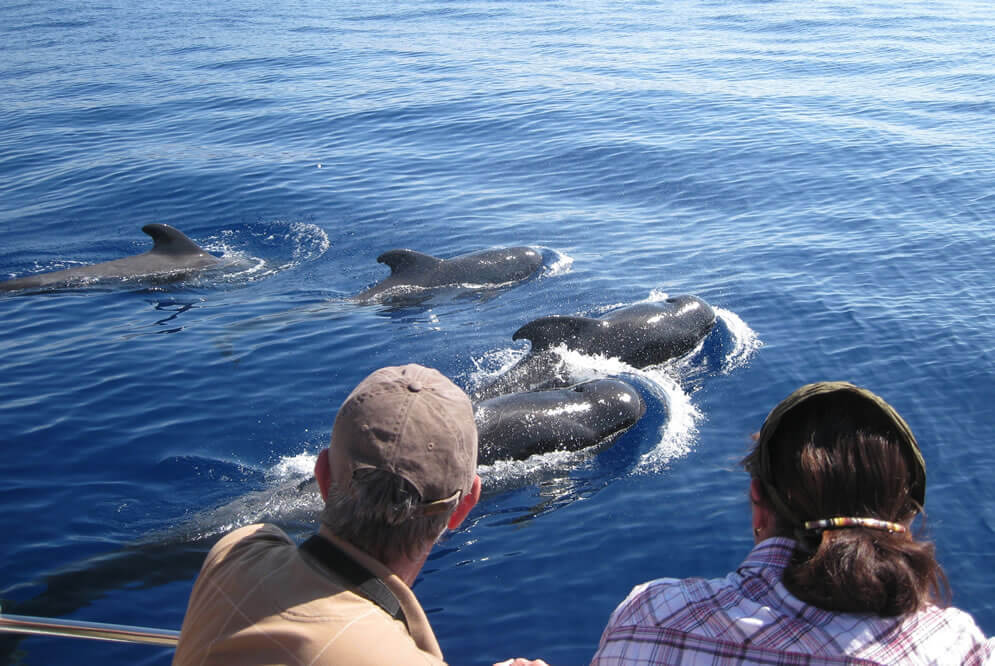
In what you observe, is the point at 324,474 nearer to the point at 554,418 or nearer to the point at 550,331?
the point at 554,418

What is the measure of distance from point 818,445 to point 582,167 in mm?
17910

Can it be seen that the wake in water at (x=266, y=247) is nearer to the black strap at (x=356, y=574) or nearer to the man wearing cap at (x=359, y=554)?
the man wearing cap at (x=359, y=554)

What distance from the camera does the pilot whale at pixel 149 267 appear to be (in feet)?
44.4

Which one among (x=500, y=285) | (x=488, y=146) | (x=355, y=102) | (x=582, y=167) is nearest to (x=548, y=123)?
(x=488, y=146)

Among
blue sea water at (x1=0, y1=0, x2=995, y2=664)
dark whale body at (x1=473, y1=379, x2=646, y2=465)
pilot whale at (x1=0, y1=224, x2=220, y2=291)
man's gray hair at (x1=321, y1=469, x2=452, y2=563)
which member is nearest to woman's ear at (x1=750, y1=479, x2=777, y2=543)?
man's gray hair at (x1=321, y1=469, x2=452, y2=563)

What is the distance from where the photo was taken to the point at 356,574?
8.88 ft

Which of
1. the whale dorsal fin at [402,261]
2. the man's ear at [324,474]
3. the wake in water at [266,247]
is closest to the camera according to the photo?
the man's ear at [324,474]

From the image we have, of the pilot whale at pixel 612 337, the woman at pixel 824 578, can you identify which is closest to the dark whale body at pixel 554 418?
the pilot whale at pixel 612 337

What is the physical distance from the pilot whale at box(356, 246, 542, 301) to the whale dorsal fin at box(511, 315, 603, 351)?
2.94 m

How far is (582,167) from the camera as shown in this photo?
20.3 m

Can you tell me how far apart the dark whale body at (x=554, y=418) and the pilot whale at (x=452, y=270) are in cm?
425

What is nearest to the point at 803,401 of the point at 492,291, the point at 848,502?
the point at 848,502

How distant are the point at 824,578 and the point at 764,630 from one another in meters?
0.23

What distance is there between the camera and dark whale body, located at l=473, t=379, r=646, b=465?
8633 millimetres
